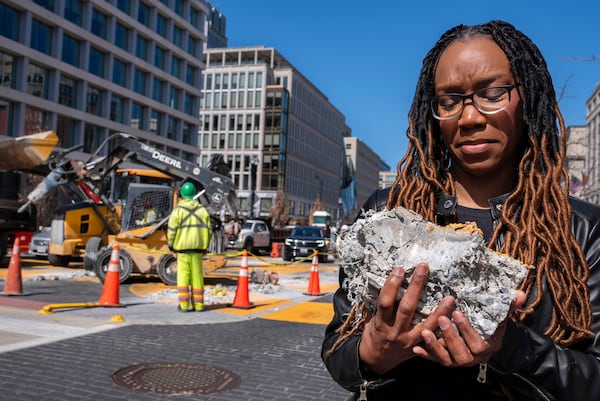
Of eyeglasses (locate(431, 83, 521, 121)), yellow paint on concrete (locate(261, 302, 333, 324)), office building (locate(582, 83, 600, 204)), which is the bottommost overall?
yellow paint on concrete (locate(261, 302, 333, 324))

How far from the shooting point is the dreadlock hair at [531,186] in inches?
55.9

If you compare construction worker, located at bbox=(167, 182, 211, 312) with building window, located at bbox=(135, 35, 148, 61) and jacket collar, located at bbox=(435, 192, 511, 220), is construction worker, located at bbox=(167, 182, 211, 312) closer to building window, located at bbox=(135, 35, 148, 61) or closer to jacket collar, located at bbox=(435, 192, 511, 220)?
jacket collar, located at bbox=(435, 192, 511, 220)

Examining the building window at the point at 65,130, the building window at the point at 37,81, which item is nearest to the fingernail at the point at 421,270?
the building window at the point at 37,81

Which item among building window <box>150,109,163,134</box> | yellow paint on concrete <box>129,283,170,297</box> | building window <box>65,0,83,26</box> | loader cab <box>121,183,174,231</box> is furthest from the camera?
building window <box>150,109,163,134</box>

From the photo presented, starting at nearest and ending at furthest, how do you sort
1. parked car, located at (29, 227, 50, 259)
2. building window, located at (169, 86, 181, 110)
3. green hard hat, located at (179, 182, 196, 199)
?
green hard hat, located at (179, 182, 196, 199) < parked car, located at (29, 227, 50, 259) < building window, located at (169, 86, 181, 110)

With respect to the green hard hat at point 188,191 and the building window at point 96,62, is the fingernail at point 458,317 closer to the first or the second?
the green hard hat at point 188,191

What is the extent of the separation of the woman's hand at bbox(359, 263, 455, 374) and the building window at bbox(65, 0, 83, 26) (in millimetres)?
47144

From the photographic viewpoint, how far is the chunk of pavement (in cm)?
118

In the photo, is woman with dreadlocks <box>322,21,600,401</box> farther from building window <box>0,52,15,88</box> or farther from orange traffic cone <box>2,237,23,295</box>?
building window <box>0,52,15,88</box>

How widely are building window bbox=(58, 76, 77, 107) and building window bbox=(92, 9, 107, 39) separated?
5211 mm

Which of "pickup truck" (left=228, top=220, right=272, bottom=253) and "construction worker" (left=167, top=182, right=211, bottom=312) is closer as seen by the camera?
"construction worker" (left=167, top=182, right=211, bottom=312)

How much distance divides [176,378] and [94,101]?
4490cm

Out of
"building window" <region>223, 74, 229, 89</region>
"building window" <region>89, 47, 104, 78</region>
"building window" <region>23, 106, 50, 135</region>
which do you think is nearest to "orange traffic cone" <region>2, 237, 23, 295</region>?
"building window" <region>23, 106, 50, 135</region>

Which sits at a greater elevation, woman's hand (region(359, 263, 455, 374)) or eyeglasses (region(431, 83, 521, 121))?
eyeglasses (region(431, 83, 521, 121))
